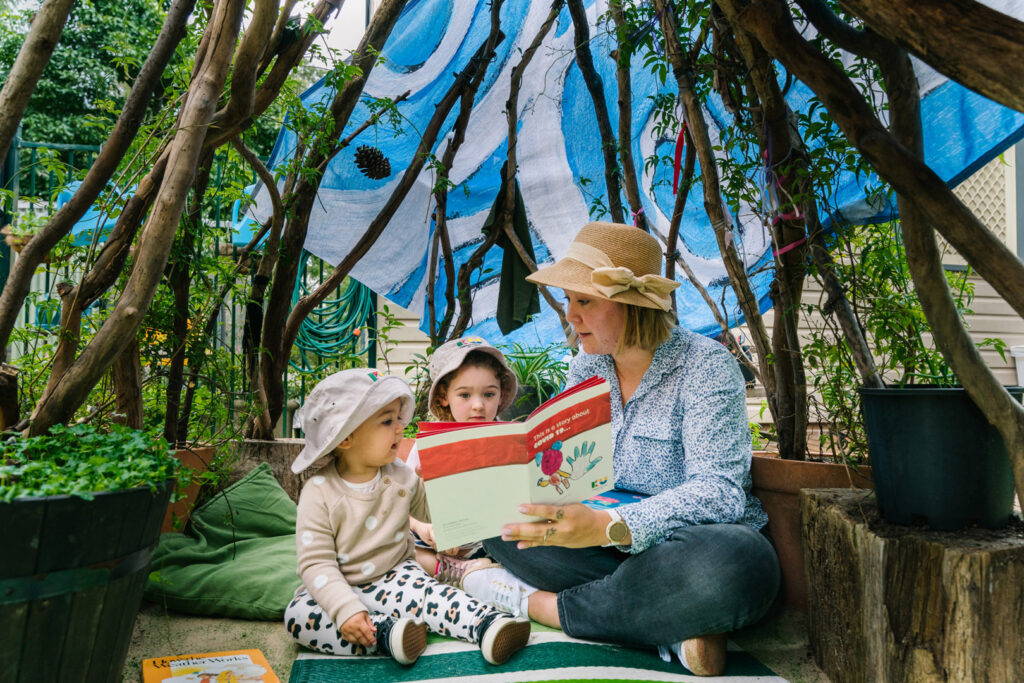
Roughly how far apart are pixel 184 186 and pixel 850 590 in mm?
1896

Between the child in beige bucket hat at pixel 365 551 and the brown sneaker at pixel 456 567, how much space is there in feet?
0.70

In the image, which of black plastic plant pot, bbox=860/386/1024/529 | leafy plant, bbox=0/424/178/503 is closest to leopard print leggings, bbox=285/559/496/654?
leafy plant, bbox=0/424/178/503

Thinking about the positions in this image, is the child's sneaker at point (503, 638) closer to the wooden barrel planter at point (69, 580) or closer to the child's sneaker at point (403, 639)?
the child's sneaker at point (403, 639)

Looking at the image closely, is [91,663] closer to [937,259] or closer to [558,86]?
[937,259]

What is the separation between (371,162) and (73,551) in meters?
2.95

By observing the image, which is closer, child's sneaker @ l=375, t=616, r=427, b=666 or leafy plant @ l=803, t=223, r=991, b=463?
child's sneaker @ l=375, t=616, r=427, b=666

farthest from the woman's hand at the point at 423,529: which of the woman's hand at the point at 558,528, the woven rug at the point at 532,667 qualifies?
the woman's hand at the point at 558,528

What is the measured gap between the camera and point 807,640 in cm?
214

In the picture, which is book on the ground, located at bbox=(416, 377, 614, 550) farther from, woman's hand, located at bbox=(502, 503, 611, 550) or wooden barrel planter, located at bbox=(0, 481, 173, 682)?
wooden barrel planter, located at bbox=(0, 481, 173, 682)

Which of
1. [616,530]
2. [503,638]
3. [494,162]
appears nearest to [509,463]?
[616,530]

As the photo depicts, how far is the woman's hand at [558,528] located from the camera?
1.68 metres

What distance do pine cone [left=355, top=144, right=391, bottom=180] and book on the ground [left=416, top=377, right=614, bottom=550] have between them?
262cm

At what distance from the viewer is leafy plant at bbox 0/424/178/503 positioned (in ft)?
4.35

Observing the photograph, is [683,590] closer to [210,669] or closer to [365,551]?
[365,551]
